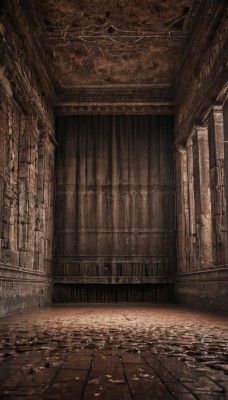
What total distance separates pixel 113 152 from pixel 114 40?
396cm

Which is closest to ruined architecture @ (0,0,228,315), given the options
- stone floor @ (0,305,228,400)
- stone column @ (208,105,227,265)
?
stone column @ (208,105,227,265)

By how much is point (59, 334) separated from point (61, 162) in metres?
9.75

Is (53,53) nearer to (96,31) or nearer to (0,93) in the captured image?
(96,31)

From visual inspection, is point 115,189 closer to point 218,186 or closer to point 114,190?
point 114,190

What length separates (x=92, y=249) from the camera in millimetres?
13547

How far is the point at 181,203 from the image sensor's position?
→ 1309cm

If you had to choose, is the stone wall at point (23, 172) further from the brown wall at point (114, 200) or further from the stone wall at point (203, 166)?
the stone wall at point (203, 166)

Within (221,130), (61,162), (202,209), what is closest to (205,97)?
(221,130)

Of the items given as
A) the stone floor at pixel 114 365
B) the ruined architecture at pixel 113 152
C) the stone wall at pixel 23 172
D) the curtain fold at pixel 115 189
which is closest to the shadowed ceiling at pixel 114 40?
the ruined architecture at pixel 113 152

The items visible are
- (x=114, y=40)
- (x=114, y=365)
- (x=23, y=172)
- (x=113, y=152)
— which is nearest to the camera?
(x=114, y=365)

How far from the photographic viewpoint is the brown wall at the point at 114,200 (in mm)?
13445

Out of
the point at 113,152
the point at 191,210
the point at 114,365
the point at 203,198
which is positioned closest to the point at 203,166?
the point at 203,198

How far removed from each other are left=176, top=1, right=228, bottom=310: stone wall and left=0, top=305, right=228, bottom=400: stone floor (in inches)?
173

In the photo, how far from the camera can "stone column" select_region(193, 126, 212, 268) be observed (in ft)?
35.1
